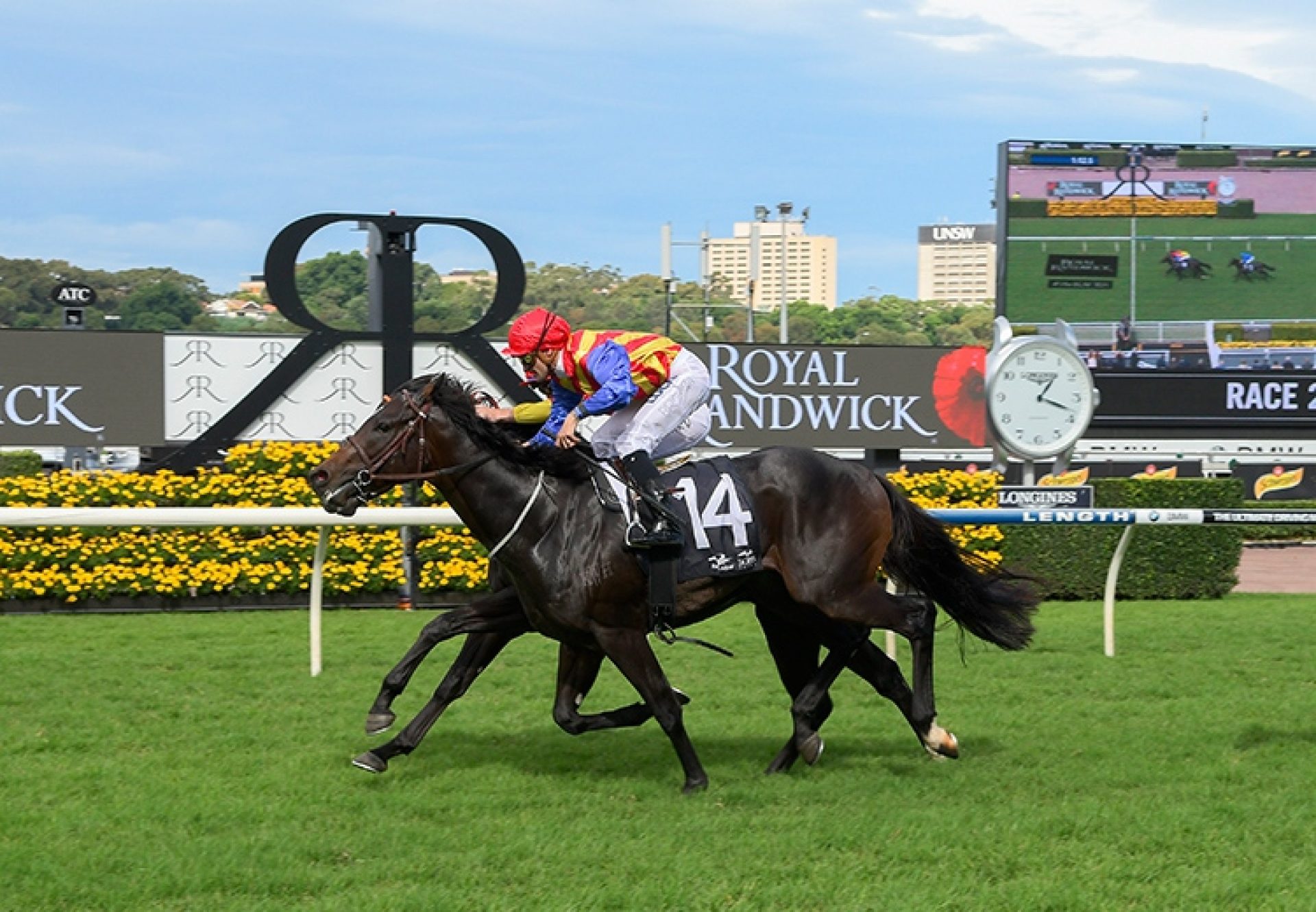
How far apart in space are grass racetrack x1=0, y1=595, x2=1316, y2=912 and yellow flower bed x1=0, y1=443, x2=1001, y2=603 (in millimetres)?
1861

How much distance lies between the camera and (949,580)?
5590 mm

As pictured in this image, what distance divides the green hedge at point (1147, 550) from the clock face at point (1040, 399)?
2.57 ft

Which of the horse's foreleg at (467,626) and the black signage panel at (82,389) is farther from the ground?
the black signage panel at (82,389)

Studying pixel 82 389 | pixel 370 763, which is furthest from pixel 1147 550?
pixel 370 763

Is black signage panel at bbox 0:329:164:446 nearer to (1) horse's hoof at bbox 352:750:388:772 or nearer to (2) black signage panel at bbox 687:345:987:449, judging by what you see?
(2) black signage panel at bbox 687:345:987:449

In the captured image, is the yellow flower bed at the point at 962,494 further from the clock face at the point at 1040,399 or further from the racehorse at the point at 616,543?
the racehorse at the point at 616,543

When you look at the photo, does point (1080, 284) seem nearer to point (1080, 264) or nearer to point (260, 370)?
point (1080, 264)

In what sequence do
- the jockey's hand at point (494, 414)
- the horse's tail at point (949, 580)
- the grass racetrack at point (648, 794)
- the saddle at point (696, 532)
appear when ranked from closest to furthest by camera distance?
the grass racetrack at point (648, 794) → the saddle at point (696, 532) → the jockey's hand at point (494, 414) → the horse's tail at point (949, 580)

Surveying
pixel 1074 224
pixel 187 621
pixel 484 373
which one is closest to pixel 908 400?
→ pixel 484 373

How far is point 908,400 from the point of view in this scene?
1214cm

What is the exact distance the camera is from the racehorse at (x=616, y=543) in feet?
16.4

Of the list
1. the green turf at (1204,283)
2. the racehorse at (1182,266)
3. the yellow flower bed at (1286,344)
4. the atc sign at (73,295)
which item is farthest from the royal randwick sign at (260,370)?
the yellow flower bed at (1286,344)

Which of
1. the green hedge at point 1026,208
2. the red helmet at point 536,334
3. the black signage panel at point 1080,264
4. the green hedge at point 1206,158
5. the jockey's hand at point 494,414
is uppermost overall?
the green hedge at point 1206,158

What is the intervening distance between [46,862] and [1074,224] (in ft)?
78.2
